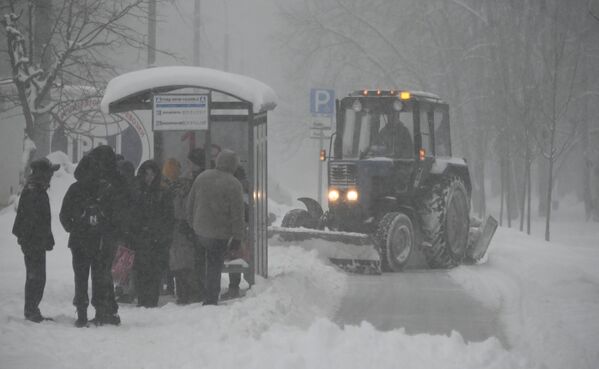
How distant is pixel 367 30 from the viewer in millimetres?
35594

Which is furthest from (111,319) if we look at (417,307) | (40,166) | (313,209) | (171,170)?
(313,209)

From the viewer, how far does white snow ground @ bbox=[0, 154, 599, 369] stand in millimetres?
6707

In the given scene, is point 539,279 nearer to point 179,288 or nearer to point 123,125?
point 179,288

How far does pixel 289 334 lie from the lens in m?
7.48

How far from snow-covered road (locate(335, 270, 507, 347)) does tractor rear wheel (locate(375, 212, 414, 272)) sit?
31 cm

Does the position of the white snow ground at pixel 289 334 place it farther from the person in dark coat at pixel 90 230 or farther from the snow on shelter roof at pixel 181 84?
the snow on shelter roof at pixel 181 84

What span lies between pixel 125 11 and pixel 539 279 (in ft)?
28.4

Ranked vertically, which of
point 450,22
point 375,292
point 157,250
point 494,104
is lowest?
point 375,292

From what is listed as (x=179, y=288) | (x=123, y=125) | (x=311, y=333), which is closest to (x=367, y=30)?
(x=123, y=125)

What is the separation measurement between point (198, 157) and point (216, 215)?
3.82 ft

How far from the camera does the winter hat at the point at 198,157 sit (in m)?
10.0

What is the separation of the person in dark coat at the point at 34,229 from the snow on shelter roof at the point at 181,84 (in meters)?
1.99

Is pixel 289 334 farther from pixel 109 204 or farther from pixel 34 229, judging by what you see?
pixel 34 229

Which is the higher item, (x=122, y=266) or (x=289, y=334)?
(x=122, y=266)
